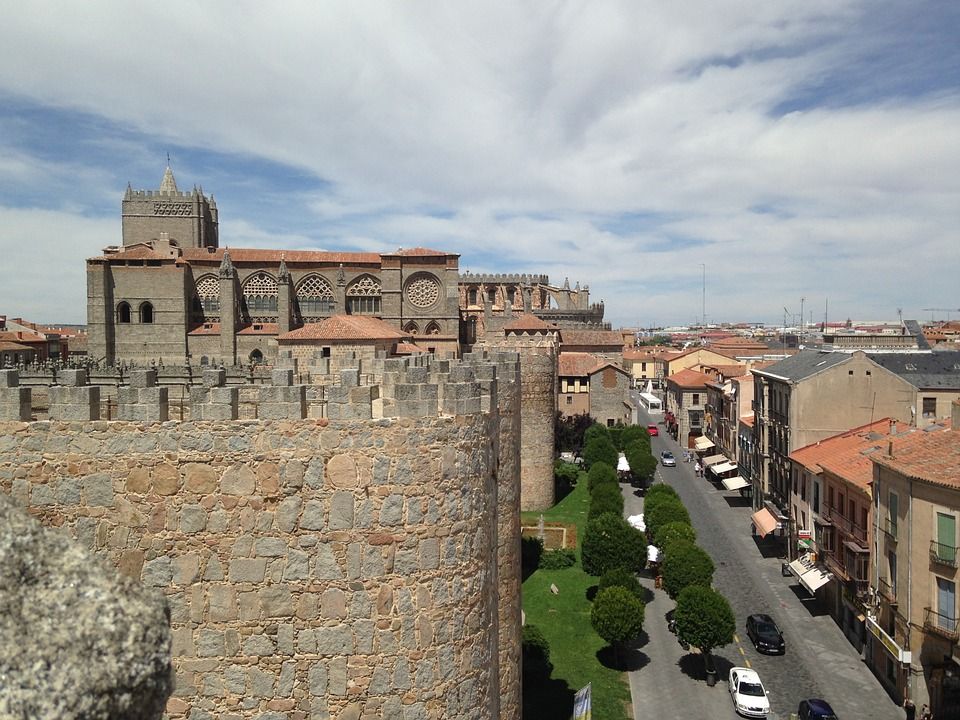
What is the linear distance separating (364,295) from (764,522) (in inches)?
1207

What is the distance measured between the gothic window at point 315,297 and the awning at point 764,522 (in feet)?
99.6

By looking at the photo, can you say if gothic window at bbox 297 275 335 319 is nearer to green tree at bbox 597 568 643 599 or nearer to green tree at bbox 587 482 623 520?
green tree at bbox 587 482 623 520

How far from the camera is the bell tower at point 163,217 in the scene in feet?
179

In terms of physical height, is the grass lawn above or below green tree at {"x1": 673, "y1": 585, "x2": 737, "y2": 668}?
below

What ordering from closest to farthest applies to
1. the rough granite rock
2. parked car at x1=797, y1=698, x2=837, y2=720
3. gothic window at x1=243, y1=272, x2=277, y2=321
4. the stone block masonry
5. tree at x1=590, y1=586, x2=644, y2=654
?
the rough granite rock → the stone block masonry → parked car at x1=797, y1=698, x2=837, y2=720 → tree at x1=590, y1=586, x2=644, y2=654 → gothic window at x1=243, y1=272, x2=277, y2=321

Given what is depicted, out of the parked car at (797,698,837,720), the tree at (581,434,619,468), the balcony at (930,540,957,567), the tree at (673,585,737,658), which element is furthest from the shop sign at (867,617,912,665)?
the tree at (581,434,619,468)

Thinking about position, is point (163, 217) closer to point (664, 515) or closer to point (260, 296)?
point (260, 296)

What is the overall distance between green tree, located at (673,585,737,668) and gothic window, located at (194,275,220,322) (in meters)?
37.1

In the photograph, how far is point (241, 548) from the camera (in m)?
4.86

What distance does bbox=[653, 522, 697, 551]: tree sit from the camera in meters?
21.3

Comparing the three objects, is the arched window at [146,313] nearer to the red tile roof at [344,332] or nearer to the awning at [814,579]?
the red tile roof at [344,332]

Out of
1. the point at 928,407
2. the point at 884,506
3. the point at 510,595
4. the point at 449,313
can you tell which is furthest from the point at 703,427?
the point at 510,595

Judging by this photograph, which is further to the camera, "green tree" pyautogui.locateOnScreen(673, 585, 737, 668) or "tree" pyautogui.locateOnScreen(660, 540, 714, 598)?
"tree" pyautogui.locateOnScreen(660, 540, 714, 598)

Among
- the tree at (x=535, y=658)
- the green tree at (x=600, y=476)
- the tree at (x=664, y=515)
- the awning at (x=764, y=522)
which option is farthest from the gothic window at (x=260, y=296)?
the tree at (x=535, y=658)
